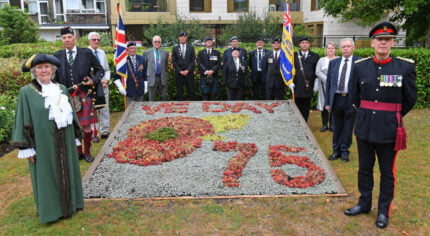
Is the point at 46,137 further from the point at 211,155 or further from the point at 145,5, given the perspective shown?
the point at 145,5

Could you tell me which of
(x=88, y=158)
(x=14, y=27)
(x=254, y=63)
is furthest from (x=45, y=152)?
(x=14, y=27)

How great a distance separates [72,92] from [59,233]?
292 centimetres

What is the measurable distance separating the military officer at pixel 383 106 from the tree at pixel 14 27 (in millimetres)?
24225

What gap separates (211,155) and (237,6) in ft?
81.2

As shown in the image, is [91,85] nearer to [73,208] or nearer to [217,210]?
[73,208]

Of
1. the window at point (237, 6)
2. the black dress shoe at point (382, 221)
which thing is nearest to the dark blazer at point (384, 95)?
the black dress shoe at point (382, 221)

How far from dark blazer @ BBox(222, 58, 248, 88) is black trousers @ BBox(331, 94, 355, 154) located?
3495mm

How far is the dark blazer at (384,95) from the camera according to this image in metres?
4.17

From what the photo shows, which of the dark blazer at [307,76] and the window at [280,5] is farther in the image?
the window at [280,5]

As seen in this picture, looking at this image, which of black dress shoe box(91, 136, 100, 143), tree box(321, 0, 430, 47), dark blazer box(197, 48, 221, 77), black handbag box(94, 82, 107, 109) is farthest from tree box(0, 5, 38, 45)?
black handbag box(94, 82, 107, 109)

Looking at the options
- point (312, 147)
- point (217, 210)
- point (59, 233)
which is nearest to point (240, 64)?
point (312, 147)

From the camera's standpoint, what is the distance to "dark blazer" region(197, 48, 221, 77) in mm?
10156

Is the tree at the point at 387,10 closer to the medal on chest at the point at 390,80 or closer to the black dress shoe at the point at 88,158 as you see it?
the medal on chest at the point at 390,80

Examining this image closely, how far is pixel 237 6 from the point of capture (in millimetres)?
29172
